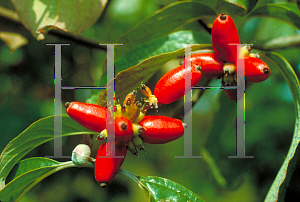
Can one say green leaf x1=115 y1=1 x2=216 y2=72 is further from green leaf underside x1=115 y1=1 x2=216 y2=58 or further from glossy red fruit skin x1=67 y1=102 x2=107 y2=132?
glossy red fruit skin x1=67 y1=102 x2=107 y2=132

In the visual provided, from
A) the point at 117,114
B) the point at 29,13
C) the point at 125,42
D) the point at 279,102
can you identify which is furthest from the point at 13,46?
the point at 279,102

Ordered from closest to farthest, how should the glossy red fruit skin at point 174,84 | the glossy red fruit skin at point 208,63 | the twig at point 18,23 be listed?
the glossy red fruit skin at point 174,84 → the glossy red fruit skin at point 208,63 → the twig at point 18,23

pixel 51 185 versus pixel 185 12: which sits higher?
pixel 185 12

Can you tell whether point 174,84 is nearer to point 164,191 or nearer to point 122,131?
point 122,131

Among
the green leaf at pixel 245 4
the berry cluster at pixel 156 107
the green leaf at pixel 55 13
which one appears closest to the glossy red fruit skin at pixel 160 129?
the berry cluster at pixel 156 107

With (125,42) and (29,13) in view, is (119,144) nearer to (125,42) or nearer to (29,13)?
(125,42)

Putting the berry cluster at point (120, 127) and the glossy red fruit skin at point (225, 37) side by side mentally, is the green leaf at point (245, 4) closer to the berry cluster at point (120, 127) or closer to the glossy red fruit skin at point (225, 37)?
the glossy red fruit skin at point (225, 37)

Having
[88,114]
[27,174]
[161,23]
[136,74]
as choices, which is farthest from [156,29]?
[27,174]
